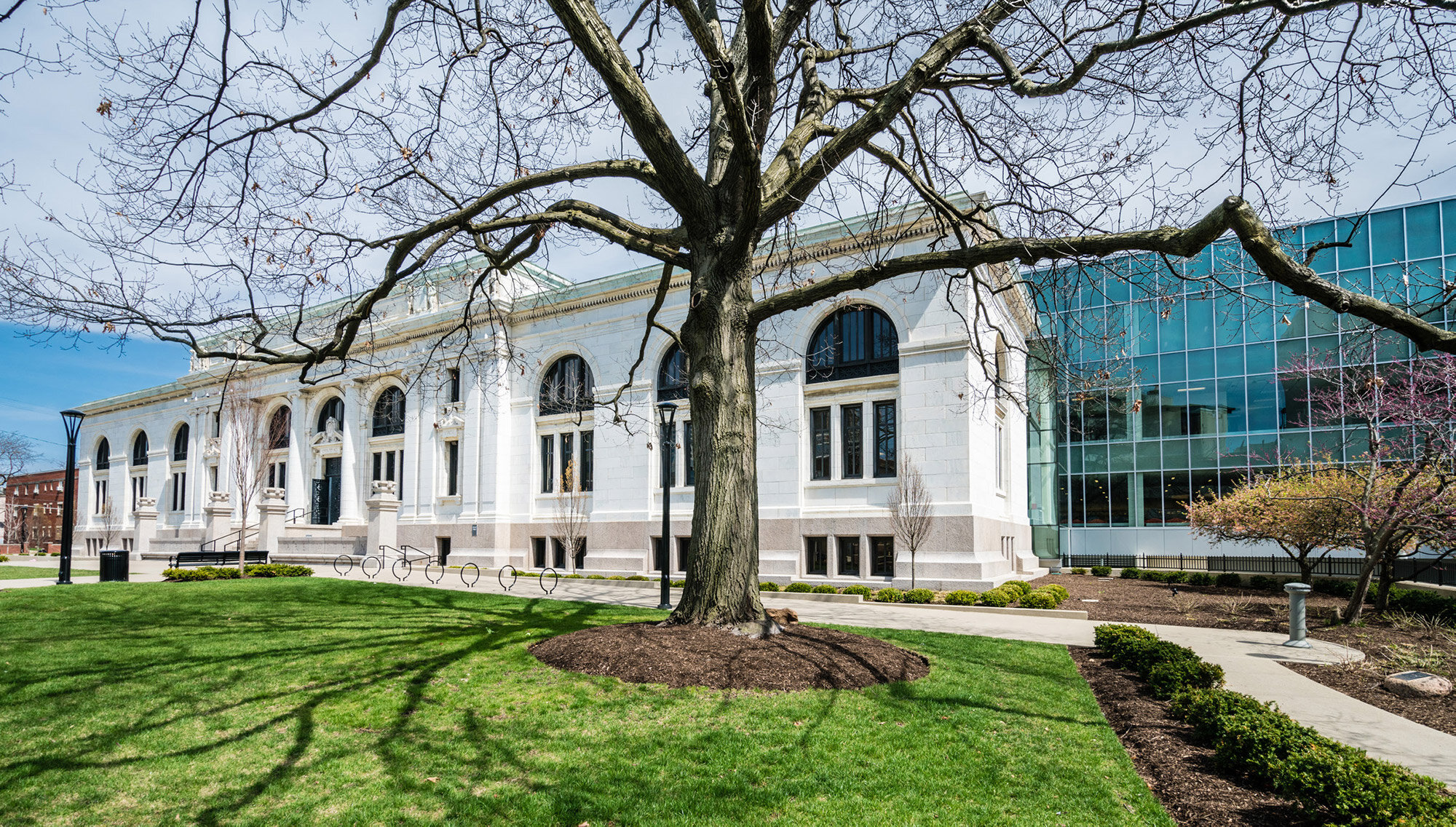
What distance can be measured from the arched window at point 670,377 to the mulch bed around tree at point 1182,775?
21447mm

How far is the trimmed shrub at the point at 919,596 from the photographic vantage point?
2092 centimetres

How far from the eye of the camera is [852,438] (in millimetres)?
26594

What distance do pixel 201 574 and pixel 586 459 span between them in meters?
13.7

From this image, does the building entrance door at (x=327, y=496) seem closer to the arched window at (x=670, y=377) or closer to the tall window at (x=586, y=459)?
the tall window at (x=586, y=459)

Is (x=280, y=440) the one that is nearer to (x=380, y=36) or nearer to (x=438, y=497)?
(x=438, y=497)

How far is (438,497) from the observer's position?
1385 inches

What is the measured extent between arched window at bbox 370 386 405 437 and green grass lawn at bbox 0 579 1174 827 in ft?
93.1

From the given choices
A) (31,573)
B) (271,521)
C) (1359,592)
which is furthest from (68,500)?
(1359,592)

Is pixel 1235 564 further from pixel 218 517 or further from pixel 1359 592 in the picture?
pixel 218 517

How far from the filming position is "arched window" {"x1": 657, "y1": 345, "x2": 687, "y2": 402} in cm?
2969

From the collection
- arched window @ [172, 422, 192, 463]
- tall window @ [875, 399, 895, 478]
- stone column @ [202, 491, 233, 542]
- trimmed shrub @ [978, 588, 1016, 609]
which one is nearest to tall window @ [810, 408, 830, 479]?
tall window @ [875, 399, 895, 478]

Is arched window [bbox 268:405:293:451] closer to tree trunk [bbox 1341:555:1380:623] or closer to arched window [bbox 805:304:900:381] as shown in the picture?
arched window [bbox 805:304:900:381]

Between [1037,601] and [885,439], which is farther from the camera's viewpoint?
[885,439]

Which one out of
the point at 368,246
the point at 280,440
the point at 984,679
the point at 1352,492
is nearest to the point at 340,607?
the point at 368,246
